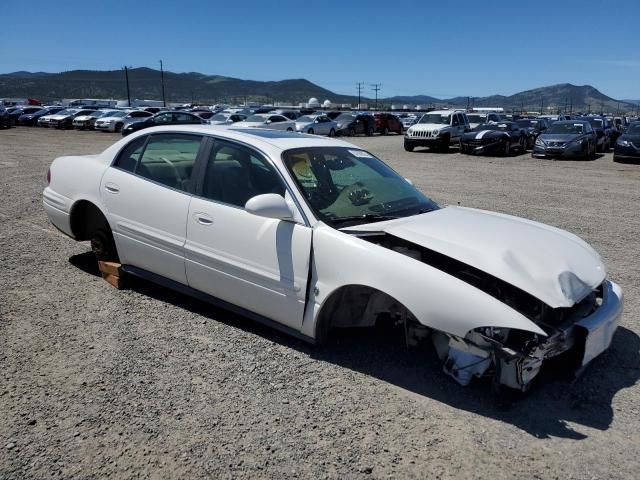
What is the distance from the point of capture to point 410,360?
12.0ft

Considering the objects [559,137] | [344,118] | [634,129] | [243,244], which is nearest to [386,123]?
[344,118]

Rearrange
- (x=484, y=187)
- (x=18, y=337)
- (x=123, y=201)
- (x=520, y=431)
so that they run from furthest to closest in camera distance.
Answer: (x=484, y=187) < (x=123, y=201) < (x=18, y=337) < (x=520, y=431)

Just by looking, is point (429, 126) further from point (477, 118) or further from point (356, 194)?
point (356, 194)

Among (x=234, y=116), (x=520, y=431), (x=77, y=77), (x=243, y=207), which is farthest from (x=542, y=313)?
(x=77, y=77)

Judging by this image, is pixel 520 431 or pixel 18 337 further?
pixel 18 337

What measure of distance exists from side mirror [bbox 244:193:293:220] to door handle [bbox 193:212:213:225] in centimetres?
52

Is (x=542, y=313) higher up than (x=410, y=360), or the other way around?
(x=542, y=313)

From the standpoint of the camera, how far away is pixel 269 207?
3391mm

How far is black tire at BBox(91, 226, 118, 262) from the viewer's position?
4.82 meters

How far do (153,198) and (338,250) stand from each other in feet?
5.78

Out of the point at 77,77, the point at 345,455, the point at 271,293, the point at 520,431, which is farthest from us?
the point at 77,77

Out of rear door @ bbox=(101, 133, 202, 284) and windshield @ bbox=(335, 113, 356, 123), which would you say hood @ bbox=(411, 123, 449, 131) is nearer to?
windshield @ bbox=(335, 113, 356, 123)

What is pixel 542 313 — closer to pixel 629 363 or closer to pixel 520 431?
pixel 520 431

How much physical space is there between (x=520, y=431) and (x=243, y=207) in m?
2.25
